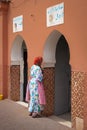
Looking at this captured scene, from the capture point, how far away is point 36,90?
327 inches

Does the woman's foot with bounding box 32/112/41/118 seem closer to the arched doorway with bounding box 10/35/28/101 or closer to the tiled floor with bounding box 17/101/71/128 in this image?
the tiled floor with bounding box 17/101/71/128

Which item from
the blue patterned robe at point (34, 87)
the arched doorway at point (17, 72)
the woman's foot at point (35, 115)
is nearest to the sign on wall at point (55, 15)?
the blue patterned robe at point (34, 87)

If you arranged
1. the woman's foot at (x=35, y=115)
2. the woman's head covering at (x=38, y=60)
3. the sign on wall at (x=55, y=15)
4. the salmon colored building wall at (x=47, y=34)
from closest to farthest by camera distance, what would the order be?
the salmon colored building wall at (x=47, y=34)
the sign on wall at (x=55, y=15)
the woman's head covering at (x=38, y=60)
the woman's foot at (x=35, y=115)

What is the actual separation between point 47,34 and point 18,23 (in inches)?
88.2

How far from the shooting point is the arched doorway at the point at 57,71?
8570mm

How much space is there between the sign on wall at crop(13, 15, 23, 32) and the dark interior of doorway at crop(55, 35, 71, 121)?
1526 mm

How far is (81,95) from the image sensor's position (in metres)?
6.87

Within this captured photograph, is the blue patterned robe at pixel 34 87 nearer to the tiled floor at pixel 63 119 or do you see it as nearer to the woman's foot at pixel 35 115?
the woman's foot at pixel 35 115

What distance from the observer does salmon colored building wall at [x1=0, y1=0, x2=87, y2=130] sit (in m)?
6.81

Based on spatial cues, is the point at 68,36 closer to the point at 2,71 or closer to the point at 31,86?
Answer: the point at 31,86

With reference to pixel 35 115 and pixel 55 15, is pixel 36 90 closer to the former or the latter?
pixel 35 115

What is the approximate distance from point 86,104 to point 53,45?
8.12 feet

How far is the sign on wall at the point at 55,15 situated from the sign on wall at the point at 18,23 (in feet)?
6.40

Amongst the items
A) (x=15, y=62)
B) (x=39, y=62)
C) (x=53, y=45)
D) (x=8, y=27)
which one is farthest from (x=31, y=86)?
(x=8, y=27)
